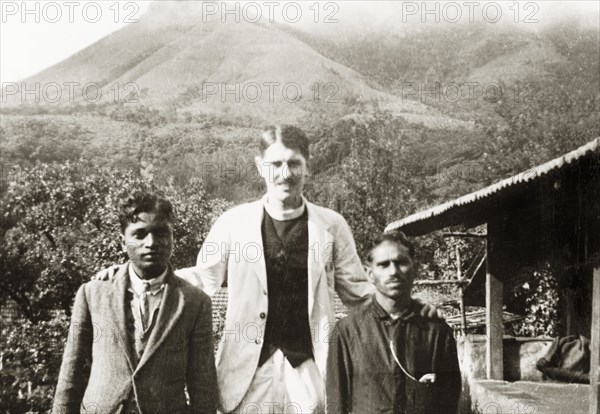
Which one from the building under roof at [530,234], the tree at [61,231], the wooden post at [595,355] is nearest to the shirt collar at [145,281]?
the wooden post at [595,355]

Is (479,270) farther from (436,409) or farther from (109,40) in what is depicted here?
(109,40)

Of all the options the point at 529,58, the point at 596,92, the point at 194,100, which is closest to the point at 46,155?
the point at 194,100

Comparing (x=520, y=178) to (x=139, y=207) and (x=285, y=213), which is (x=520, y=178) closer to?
(x=285, y=213)

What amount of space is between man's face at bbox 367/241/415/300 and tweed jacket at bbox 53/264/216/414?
68 centimetres

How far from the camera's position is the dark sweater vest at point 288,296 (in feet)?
8.48

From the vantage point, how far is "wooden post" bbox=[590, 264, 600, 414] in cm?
466

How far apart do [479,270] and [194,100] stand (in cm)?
1645

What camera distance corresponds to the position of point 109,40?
1361 inches

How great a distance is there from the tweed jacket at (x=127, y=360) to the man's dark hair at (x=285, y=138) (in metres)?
0.66

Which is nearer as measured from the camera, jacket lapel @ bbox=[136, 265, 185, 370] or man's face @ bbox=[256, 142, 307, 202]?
jacket lapel @ bbox=[136, 265, 185, 370]

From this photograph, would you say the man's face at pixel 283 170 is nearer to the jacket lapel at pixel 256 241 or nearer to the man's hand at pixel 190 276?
the jacket lapel at pixel 256 241

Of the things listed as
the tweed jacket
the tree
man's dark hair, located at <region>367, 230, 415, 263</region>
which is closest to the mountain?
the tree

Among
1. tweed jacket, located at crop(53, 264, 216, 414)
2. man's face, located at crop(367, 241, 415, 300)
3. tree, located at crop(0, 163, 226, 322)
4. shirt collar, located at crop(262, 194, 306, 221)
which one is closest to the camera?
tweed jacket, located at crop(53, 264, 216, 414)

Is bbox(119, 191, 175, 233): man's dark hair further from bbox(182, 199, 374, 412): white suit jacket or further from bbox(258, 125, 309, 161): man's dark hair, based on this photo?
bbox(258, 125, 309, 161): man's dark hair
